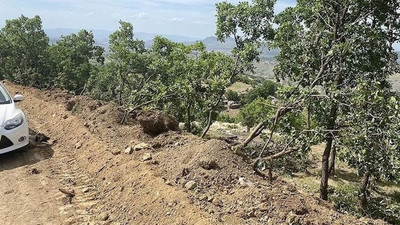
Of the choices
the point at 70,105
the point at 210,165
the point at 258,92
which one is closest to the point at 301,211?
the point at 210,165

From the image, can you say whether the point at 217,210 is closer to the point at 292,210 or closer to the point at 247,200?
the point at 247,200

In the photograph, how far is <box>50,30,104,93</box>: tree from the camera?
44.2 metres

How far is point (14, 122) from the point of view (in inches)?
304

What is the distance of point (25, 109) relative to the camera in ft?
47.7

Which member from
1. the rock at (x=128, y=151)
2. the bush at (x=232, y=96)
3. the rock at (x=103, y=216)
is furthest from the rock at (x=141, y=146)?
the bush at (x=232, y=96)

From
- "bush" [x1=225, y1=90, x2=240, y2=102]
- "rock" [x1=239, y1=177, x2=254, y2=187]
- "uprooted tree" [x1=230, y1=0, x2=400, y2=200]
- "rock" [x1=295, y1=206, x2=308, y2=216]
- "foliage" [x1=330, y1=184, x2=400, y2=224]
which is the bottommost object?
"bush" [x1=225, y1=90, x2=240, y2=102]

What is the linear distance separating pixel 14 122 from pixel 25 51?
45.3m

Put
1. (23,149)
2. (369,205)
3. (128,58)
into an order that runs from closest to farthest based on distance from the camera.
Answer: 1. (23,149)
2. (369,205)
3. (128,58)

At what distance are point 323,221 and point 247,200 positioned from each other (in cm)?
100

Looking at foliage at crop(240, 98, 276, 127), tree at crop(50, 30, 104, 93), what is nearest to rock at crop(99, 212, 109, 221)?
foliage at crop(240, 98, 276, 127)

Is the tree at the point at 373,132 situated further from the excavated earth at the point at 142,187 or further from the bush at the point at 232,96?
the bush at the point at 232,96

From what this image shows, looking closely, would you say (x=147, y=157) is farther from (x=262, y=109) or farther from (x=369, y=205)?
(x=369, y=205)

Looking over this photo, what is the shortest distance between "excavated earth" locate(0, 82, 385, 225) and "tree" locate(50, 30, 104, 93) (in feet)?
115

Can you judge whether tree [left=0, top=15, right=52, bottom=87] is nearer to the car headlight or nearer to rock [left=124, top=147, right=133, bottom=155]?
the car headlight
